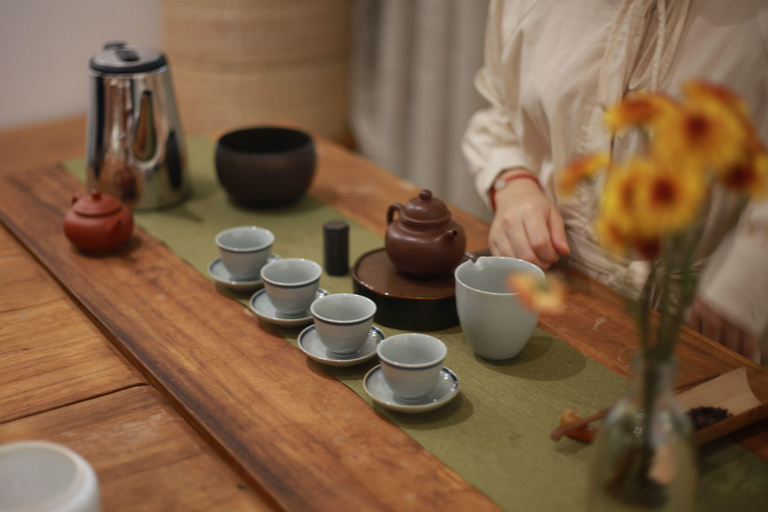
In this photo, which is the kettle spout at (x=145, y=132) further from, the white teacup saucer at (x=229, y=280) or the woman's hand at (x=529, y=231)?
the woman's hand at (x=529, y=231)

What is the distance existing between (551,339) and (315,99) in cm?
185

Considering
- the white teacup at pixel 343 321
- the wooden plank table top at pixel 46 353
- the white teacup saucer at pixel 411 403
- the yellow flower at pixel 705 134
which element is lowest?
the wooden plank table top at pixel 46 353

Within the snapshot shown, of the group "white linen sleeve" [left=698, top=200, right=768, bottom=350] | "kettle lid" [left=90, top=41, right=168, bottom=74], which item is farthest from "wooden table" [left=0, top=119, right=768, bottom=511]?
"kettle lid" [left=90, top=41, right=168, bottom=74]

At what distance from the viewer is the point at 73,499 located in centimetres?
61

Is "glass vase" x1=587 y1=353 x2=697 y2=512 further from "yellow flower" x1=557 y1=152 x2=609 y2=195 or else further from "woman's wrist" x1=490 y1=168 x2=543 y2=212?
"woman's wrist" x1=490 y1=168 x2=543 y2=212

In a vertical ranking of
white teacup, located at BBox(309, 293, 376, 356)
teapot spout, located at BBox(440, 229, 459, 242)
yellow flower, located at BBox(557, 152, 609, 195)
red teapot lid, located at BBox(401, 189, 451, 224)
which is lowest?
white teacup, located at BBox(309, 293, 376, 356)

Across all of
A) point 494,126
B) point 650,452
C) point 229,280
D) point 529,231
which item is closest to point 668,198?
point 650,452

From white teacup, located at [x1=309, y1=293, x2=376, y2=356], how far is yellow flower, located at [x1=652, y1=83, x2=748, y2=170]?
20.4 inches

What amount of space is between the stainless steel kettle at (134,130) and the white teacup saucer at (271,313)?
47 cm

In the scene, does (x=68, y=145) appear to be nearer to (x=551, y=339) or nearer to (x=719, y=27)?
→ (x=551, y=339)

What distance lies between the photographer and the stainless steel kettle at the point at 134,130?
1370 mm

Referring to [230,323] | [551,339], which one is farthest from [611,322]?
[230,323]

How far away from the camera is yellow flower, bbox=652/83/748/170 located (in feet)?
1.56

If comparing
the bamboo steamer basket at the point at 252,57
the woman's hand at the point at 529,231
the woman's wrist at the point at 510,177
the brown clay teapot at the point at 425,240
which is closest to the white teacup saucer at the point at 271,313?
the brown clay teapot at the point at 425,240
